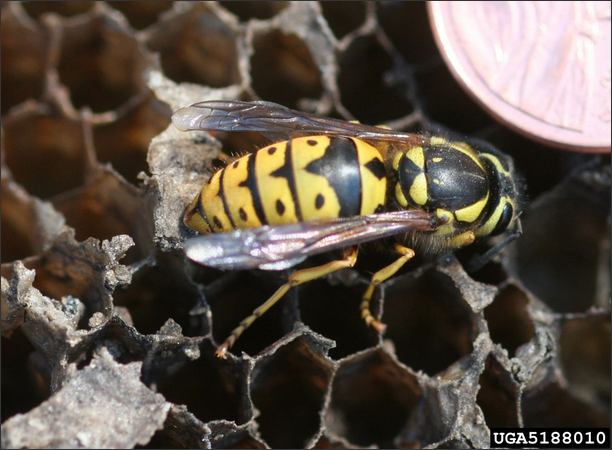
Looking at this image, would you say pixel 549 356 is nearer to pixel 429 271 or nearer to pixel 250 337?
pixel 429 271

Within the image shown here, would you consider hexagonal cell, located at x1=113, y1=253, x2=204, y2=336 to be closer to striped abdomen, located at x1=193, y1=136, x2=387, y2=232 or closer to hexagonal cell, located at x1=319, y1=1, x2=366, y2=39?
striped abdomen, located at x1=193, y1=136, x2=387, y2=232

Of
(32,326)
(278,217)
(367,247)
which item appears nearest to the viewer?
(278,217)

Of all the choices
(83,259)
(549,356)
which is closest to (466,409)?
(549,356)

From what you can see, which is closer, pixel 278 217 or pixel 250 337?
pixel 278 217

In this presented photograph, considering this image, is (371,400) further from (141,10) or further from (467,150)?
(141,10)

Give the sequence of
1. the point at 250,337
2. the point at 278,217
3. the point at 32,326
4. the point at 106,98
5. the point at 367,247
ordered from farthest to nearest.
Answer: the point at 106,98 < the point at 250,337 < the point at 367,247 < the point at 32,326 < the point at 278,217

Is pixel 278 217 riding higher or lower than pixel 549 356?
higher

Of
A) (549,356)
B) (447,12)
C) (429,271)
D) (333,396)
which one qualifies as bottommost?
(333,396)
